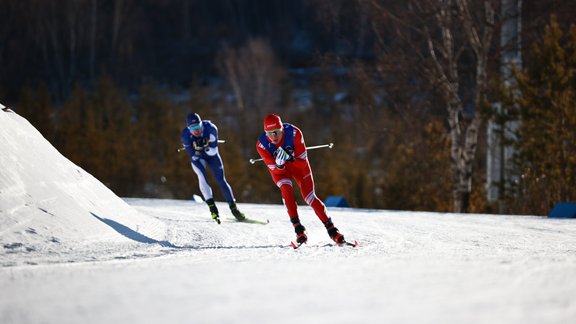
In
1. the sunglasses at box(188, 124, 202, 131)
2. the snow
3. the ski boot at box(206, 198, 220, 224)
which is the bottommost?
the snow

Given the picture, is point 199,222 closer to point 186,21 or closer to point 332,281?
point 332,281

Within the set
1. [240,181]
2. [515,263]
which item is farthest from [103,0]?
[515,263]

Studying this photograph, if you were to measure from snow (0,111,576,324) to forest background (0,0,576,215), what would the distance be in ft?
29.5

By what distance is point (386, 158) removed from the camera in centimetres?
3838

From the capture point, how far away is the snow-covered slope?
7296mm

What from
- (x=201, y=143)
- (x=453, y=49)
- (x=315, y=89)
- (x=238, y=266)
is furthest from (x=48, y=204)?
(x=315, y=89)

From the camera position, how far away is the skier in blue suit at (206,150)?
36.9 ft

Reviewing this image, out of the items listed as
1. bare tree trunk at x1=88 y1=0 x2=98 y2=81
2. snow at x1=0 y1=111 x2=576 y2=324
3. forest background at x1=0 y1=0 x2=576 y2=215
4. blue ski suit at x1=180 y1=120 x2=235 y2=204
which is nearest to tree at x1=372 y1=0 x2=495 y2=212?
forest background at x1=0 y1=0 x2=576 y2=215

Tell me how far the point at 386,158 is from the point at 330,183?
3108 mm

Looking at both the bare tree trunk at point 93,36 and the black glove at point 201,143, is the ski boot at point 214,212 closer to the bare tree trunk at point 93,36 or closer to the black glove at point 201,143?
the black glove at point 201,143

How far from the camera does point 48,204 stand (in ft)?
26.2

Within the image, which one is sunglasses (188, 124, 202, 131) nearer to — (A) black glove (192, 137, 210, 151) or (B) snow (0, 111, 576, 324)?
(A) black glove (192, 137, 210, 151)

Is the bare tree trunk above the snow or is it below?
above

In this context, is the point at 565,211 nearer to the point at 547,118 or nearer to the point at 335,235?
the point at 335,235
